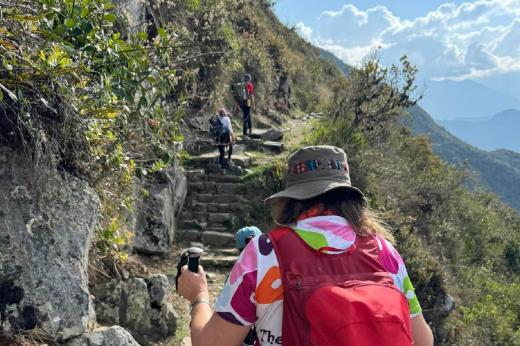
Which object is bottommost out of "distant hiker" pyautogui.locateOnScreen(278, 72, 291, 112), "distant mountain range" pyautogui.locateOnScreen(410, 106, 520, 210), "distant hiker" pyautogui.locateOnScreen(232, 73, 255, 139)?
"distant mountain range" pyautogui.locateOnScreen(410, 106, 520, 210)

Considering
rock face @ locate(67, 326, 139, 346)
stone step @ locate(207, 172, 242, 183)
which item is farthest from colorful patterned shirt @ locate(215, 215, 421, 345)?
stone step @ locate(207, 172, 242, 183)

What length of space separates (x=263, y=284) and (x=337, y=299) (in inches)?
10.4

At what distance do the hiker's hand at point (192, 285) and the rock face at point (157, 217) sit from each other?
18.8ft

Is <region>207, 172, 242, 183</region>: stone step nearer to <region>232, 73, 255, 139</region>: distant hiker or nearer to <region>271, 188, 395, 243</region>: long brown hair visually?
<region>232, 73, 255, 139</region>: distant hiker

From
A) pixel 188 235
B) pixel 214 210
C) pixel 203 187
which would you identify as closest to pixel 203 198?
pixel 203 187

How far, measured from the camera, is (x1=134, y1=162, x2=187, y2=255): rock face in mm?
8039

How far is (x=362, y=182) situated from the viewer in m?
12.2

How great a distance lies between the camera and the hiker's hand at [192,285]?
194 cm

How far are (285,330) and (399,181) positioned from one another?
1429 cm

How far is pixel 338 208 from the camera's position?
6.06ft

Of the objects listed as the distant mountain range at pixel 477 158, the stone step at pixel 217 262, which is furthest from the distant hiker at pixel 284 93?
the distant mountain range at pixel 477 158

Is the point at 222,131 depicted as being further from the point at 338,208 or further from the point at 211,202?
the point at 338,208

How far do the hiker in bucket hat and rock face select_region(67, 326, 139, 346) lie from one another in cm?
211

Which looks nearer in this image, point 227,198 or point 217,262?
point 217,262
